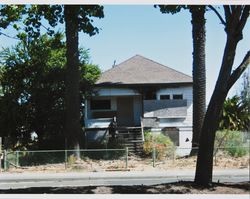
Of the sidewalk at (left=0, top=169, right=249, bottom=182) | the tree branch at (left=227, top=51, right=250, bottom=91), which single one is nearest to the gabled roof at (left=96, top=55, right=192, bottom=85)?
the tree branch at (left=227, top=51, right=250, bottom=91)

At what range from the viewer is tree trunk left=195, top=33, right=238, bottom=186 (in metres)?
10.2

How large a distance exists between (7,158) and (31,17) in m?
2.58

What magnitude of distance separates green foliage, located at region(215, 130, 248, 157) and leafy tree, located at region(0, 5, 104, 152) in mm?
2496

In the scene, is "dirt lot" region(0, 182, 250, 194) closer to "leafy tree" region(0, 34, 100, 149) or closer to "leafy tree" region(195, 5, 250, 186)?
"leafy tree" region(195, 5, 250, 186)

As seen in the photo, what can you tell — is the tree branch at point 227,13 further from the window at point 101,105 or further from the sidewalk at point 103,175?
the sidewalk at point 103,175

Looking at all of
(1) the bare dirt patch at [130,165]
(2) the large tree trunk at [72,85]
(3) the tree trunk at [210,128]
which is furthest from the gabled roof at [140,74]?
(1) the bare dirt patch at [130,165]

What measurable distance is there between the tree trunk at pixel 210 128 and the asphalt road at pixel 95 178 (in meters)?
0.32

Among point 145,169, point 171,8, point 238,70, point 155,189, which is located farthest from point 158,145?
point 171,8

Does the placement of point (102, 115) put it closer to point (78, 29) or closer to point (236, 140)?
point (78, 29)

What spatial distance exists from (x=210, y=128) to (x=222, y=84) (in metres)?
0.79

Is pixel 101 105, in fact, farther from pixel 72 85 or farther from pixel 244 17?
pixel 244 17

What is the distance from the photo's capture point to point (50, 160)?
10.5 meters

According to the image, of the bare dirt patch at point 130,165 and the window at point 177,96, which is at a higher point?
the window at point 177,96

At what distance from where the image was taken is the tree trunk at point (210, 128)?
10180 millimetres
